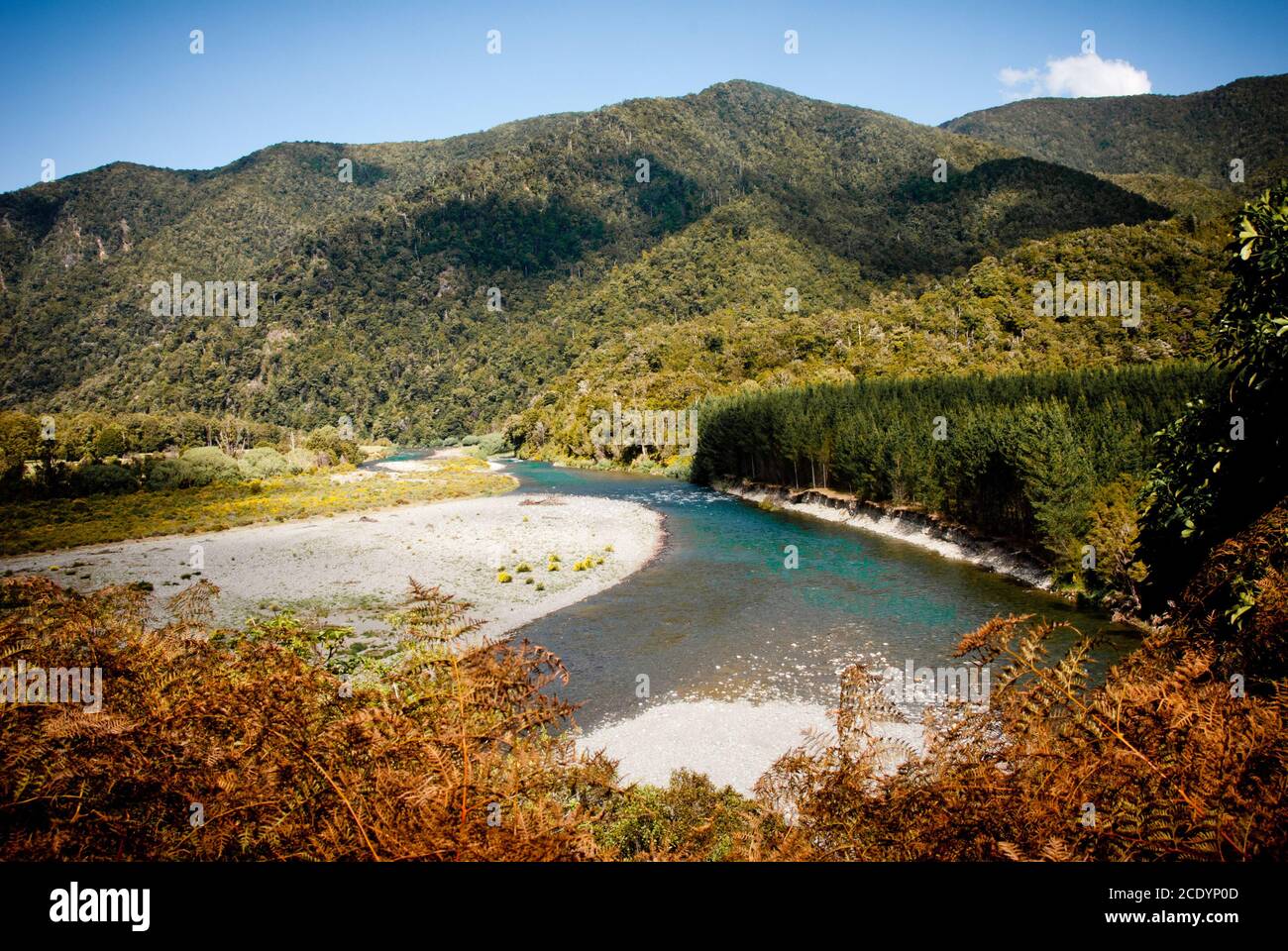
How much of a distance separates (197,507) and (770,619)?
45945 millimetres

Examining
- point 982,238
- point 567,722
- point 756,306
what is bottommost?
point 567,722

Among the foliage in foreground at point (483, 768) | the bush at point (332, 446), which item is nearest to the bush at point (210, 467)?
the bush at point (332, 446)

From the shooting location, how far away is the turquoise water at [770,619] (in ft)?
63.0

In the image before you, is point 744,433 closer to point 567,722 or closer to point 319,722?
point 567,722

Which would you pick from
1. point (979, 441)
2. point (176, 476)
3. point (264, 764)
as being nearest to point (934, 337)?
point (979, 441)

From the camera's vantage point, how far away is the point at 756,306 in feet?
→ 558

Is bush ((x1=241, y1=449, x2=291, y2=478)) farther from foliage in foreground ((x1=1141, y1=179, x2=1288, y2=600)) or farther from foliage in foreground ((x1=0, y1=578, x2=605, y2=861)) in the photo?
foliage in foreground ((x1=1141, y1=179, x2=1288, y2=600))

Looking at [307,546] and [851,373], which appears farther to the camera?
[851,373]

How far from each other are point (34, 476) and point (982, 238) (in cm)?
18965

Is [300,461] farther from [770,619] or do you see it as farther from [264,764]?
[264,764]

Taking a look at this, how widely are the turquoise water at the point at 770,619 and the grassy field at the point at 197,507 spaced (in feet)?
102

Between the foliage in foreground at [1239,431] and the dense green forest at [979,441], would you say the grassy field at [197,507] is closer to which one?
the dense green forest at [979,441]

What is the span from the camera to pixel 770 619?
24406mm
